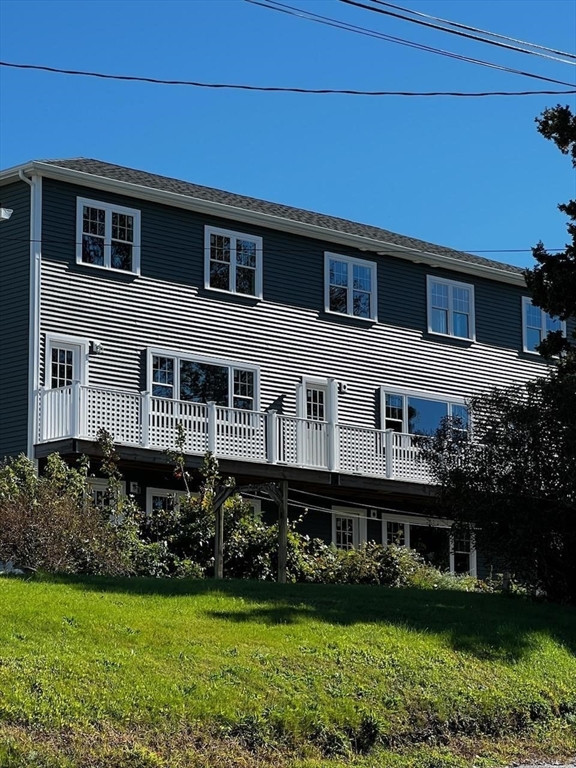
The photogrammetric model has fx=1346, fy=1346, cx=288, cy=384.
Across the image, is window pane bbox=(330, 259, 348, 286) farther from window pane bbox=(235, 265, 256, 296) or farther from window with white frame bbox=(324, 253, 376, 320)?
window pane bbox=(235, 265, 256, 296)

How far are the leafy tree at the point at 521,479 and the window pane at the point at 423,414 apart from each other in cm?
1348

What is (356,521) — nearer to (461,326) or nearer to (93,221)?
(461,326)

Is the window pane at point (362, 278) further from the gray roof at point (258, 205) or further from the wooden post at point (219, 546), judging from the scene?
the wooden post at point (219, 546)

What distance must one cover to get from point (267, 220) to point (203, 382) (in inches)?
176

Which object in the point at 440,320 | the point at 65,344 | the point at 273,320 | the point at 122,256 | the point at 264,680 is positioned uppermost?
the point at 122,256

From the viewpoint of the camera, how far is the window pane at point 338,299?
3478cm

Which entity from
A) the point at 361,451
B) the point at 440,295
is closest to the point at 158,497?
the point at 361,451

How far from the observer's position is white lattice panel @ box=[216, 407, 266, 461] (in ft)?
97.8

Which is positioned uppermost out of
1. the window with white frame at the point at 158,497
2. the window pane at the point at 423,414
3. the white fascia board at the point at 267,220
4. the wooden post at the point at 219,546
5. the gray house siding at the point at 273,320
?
the white fascia board at the point at 267,220

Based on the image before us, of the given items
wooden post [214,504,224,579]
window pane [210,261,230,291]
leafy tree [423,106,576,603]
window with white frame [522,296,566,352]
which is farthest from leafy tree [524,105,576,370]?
window with white frame [522,296,566,352]

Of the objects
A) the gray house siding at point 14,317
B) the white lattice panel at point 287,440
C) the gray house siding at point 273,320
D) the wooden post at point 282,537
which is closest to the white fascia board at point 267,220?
the gray house siding at point 273,320

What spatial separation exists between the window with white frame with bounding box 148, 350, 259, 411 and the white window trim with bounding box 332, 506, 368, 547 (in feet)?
11.7

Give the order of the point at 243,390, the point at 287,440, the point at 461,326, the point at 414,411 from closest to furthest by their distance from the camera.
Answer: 1. the point at 287,440
2. the point at 243,390
3. the point at 414,411
4. the point at 461,326

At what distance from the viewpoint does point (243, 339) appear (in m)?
32.8
